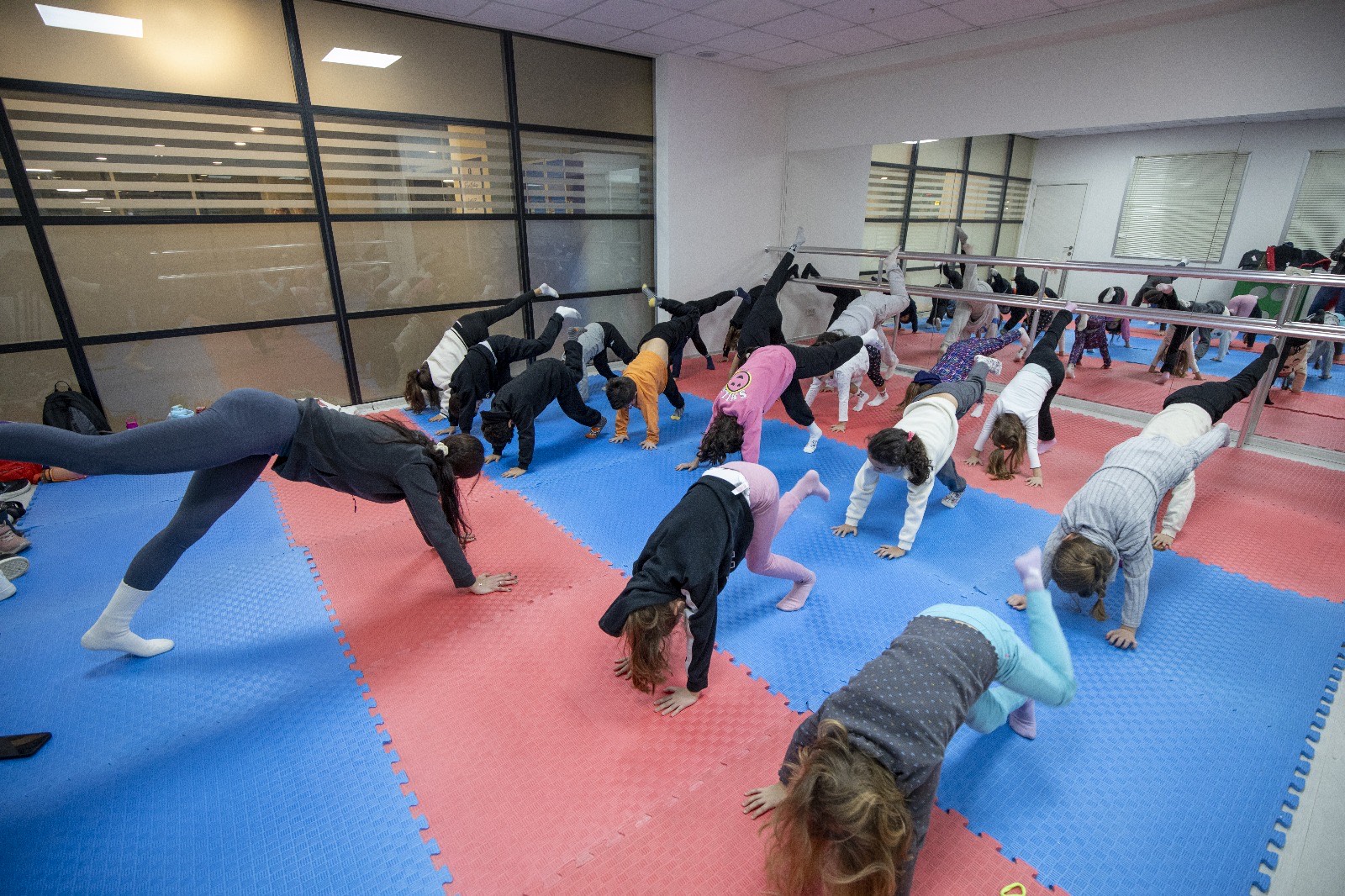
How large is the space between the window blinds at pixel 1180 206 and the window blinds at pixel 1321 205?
0.70 metres

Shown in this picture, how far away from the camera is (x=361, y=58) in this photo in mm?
5074

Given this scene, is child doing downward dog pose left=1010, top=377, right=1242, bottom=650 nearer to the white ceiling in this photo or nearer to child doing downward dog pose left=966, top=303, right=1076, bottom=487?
child doing downward dog pose left=966, top=303, right=1076, bottom=487

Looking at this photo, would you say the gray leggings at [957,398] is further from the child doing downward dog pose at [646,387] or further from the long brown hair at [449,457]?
the long brown hair at [449,457]

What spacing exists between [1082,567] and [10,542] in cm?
536

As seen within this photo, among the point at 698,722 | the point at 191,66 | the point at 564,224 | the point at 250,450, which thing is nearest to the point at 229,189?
the point at 191,66

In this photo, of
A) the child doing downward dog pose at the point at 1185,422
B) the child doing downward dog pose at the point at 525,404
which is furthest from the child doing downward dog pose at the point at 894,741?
the child doing downward dog pose at the point at 525,404

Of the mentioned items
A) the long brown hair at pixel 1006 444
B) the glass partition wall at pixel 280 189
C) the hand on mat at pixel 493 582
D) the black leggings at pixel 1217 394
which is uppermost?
the glass partition wall at pixel 280 189

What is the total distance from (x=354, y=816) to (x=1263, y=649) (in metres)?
3.66

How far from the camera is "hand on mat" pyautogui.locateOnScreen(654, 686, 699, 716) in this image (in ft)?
7.70

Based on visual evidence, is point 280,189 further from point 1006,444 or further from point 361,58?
point 1006,444

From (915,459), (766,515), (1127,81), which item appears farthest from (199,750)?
(1127,81)

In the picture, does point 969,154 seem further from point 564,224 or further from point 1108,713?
point 1108,713

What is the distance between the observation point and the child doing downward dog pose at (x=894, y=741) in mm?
1264

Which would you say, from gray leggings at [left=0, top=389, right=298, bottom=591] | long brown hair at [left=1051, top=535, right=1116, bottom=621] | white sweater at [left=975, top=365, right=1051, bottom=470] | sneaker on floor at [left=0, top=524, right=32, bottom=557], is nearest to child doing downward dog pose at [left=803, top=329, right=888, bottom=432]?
white sweater at [left=975, top=365, right=1051, bottom=470]
